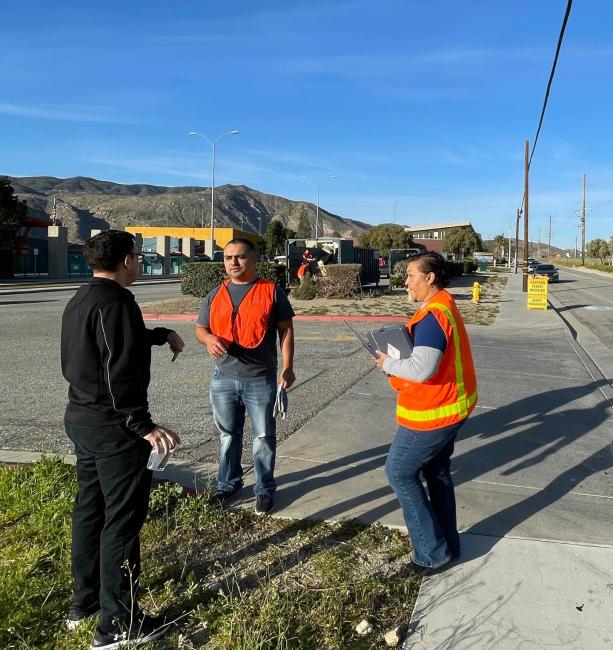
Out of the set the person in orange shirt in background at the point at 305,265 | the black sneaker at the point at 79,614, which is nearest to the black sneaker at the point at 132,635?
the black sneaker at the point at 79,614

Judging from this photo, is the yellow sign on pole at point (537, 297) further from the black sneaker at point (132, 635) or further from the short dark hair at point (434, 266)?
the black sneaker at point (132, 635)

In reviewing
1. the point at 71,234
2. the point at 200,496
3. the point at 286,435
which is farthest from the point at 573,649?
the point at 71,234

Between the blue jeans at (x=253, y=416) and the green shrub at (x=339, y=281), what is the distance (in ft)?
55.2

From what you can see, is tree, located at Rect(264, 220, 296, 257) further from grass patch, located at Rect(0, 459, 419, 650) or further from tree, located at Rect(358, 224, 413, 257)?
grass patch, located at Rect(0, 459, 419, 650)

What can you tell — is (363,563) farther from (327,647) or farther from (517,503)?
(517,503)

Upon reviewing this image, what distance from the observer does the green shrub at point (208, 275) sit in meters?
20.8

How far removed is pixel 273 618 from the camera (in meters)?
2.71

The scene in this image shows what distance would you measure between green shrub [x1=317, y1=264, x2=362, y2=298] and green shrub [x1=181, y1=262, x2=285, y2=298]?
155 cm

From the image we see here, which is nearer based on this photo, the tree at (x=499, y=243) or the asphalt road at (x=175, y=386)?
the asphalt road at (x=175, y=386)

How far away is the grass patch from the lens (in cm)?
270

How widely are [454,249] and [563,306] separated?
70.5 metres

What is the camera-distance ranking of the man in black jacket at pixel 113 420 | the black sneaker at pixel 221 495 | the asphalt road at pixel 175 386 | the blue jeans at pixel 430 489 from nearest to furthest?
the man in black jacket at pixel 113 420, the blue jeans at pixel 430 489, the black sneaker at pixel 221 495, the asphalt road at pixel 175 386

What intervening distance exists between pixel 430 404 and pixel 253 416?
4.42 feet

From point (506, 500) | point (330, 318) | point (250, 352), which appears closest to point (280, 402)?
point (250, 352)
